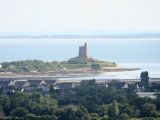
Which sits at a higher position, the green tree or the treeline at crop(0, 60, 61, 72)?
the treeline at crop(0, 60, 61, 72)

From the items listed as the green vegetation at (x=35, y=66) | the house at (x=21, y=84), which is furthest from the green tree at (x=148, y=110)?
the green vegetation at (x=35, y=66)

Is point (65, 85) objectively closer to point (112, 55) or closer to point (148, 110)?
point (148, 110)

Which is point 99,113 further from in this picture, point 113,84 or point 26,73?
point 26,73

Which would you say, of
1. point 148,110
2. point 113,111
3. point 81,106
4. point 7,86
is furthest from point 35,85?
point 113,111

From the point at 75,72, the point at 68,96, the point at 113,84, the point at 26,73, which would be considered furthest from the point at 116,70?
the point at 68,96

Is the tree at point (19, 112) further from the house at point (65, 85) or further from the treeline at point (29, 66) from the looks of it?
the treeline at point (29, 66)

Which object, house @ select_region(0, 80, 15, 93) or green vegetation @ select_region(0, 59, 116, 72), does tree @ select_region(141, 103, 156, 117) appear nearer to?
house @ select_region(0, 80, 15, 93)

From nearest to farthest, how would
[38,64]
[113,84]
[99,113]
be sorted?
[99,113]
[113,84]
[38,64]

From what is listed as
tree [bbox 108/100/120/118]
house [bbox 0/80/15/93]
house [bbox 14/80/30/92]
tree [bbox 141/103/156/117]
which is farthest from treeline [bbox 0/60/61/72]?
tree [bbox 108/100/120/118]
